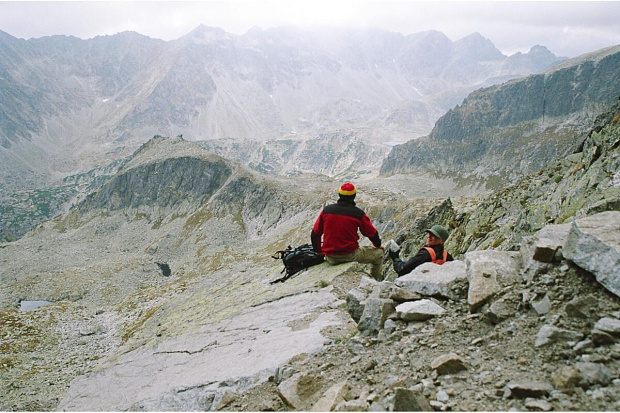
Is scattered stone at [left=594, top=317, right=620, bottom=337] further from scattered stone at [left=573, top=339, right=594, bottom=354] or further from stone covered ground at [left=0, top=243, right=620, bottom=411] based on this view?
scattered stone at [left=573, top=339, right=594, bottom=354]

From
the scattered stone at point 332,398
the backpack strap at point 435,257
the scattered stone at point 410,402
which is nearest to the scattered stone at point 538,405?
the scattered stone at point 410,402

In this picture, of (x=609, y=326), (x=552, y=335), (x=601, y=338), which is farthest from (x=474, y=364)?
(x=609, y=326)

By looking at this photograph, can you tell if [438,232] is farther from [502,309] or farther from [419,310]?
[502,309]

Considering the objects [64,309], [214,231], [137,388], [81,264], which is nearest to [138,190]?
[81,264]

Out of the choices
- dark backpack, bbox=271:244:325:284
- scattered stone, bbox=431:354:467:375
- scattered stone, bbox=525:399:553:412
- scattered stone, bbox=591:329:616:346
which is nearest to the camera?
scattered stone, bbox=525:399:553:412

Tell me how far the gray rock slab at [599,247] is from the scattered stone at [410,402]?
352cm

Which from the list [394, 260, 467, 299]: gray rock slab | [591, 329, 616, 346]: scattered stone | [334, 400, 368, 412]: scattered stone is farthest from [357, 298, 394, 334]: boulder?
[591, 329, 616, 346]: scattered stone

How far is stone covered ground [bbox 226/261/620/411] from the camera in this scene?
5.11 metres

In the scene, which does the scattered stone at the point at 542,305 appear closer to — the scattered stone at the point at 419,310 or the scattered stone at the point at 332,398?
the scattered stone at the point at 419,310

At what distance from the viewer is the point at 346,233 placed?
48.4 ft

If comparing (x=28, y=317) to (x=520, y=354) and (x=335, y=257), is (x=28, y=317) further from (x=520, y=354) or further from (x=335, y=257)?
(x=520, y=354)

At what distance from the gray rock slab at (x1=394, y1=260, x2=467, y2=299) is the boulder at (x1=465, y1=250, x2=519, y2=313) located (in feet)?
1.41

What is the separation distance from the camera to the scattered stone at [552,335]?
572 centimetres

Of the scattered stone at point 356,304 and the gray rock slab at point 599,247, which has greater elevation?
the gray rock slab at point 599,247
